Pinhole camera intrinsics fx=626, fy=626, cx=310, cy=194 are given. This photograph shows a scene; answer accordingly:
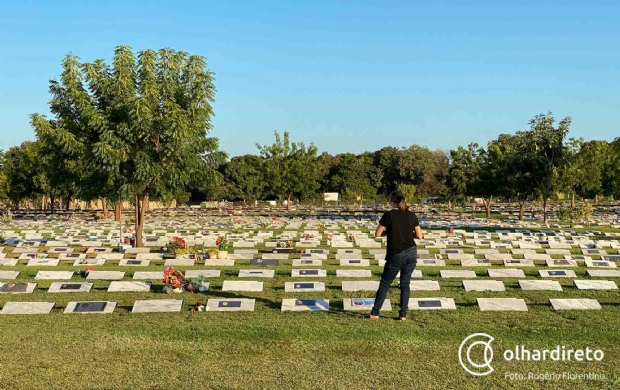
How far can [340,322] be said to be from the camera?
33.5 ft

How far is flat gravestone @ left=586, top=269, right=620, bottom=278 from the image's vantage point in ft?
51.6

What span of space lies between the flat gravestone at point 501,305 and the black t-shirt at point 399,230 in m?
2.38

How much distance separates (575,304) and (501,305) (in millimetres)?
1441

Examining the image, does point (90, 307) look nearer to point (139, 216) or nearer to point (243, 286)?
point (243, 286)

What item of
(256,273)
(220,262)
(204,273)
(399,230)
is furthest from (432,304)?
(220,262)

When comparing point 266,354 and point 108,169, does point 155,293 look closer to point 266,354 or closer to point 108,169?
point 266,354

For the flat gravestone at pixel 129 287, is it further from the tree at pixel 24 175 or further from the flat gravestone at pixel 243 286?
the tree at pixel 24 175

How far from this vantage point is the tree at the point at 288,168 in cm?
7800

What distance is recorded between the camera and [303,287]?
1365 centimetres

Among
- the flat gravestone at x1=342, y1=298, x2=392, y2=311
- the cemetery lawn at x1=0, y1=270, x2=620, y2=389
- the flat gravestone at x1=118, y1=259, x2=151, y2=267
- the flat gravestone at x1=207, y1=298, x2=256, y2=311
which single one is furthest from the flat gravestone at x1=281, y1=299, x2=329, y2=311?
the flat gravestone at x1=118, y1=259, x2=151, y2=267

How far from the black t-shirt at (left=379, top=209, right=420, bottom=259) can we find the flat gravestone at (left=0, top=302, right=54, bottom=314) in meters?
6.36

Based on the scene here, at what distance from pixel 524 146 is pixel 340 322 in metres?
39.5

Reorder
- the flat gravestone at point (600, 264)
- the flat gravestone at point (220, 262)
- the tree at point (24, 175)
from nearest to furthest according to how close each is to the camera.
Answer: the flat gravestone at point (600, 264), the flat gravestone at point (220, 262), the tree at point (24, 175)

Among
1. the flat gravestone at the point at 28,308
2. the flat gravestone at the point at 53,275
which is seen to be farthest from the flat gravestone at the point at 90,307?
the flat gravestone at the point at 53,275
